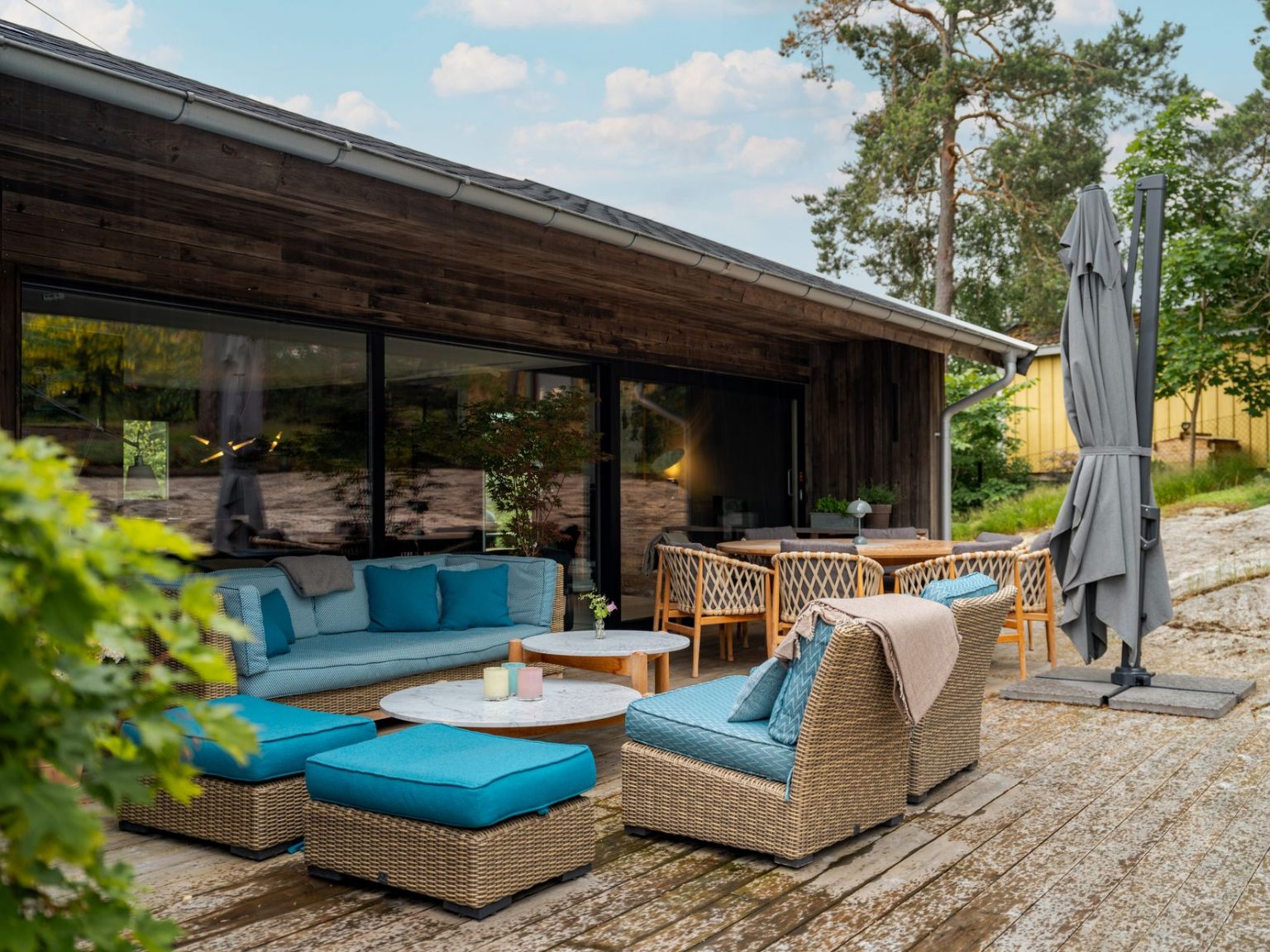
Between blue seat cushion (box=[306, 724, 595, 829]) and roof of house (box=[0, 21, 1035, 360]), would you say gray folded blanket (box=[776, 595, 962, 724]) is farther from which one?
roof of house (box=[0, 21, 1035, 360])

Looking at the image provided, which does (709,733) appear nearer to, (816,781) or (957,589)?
(816,781)

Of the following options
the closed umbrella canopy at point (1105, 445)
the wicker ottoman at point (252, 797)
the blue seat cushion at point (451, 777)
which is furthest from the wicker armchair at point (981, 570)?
the wicker ottoman at point (252, 797)

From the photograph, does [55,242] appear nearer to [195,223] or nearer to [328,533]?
[195,223]

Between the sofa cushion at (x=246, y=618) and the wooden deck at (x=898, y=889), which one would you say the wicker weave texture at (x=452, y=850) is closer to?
the wooden deck at (x=898, y=889)

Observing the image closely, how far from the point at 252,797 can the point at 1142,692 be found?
174 inches

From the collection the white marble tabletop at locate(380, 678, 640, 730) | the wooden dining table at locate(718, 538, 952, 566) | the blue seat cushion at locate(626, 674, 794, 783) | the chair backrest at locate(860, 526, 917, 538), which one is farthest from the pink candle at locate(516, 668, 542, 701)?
the chair backrest at locate(860, 526, 917, 538)

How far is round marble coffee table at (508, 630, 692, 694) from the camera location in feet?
15.0

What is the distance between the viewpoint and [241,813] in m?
3.36

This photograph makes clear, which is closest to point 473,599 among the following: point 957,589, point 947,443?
point 957,589

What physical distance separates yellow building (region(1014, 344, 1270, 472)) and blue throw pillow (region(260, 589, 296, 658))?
12132mm

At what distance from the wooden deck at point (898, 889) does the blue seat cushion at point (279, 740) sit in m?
0.27

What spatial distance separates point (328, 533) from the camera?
615 centimetres

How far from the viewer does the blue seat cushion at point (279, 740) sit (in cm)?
338

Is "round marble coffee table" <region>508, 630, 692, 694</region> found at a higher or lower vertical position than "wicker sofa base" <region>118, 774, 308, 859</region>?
higher
